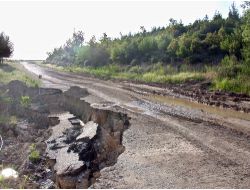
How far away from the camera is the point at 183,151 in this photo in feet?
32.2

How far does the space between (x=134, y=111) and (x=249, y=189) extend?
9.80m

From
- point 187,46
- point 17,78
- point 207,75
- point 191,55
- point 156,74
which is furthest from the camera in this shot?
point 187,46

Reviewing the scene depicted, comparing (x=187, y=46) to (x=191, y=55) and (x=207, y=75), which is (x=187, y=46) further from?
(x=207, y=75)

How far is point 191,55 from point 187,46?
2034mm

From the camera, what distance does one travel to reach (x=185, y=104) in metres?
18.8

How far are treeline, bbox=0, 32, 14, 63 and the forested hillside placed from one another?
1080 cm

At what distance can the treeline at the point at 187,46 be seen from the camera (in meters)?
30.7

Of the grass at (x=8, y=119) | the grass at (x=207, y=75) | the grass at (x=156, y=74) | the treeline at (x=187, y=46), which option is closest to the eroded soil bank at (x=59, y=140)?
the grass at (x=8, y=119)

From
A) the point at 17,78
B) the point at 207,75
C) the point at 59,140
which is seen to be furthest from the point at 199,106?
the point at 17,78

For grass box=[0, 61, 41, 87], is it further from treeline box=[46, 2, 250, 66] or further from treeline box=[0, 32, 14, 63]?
treeline box=[46, 2, 250, 66]

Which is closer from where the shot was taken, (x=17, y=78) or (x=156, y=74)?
(x=17, y=78)

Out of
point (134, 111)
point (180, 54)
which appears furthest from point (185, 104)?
point (180, 54)

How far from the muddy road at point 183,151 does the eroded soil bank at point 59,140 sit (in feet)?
2.25

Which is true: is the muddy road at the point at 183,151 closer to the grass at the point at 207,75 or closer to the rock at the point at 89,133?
the rock at the point at 89,133
